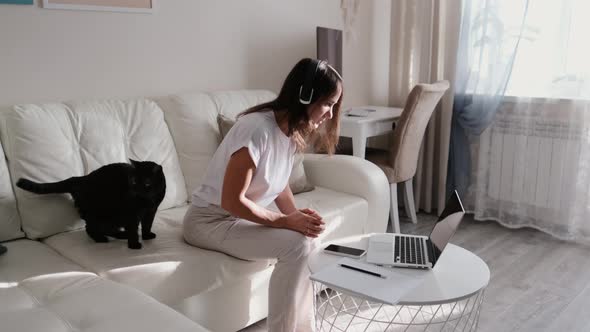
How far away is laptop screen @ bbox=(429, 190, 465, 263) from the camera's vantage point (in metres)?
1.57

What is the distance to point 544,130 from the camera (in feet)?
10.1

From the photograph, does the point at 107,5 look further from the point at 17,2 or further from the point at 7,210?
the point at 7,210

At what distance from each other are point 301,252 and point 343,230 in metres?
0.61

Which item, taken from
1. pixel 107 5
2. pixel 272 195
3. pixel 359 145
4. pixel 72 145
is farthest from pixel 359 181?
pixel 107 5

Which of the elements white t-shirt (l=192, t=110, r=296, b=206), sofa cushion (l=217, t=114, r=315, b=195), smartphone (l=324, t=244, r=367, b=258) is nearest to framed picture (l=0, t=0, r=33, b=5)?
sofa cushion (l=217, t=114, r=315, b=195)

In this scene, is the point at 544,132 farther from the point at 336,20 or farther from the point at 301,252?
the point at 301,252

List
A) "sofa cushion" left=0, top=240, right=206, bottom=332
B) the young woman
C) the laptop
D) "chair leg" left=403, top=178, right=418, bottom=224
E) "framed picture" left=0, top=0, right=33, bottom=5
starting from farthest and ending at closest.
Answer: "chair leg" left=403, top=178, right=418, bottom=224 < "framed picture" left=0, top=0, right=33, bottom=5 < the young woman < the laptop < "sofa cushion" left=0, top=240, right=206, bottom=332

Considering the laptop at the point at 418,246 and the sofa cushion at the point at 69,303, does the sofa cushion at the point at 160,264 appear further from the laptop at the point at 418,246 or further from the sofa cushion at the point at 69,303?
the laptop at the point at 418,246

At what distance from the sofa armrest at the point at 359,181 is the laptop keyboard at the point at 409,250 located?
706 mm

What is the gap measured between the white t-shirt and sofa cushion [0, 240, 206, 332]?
19.0 inches

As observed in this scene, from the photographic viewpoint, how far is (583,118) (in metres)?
2.91

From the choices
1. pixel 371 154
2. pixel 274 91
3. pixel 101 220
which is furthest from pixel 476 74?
pixel 101 220

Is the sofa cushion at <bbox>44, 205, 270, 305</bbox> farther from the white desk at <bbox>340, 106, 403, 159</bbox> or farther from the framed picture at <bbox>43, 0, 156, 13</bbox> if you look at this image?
the white desk at <bbox>340, 106, 403, 159</bbox>

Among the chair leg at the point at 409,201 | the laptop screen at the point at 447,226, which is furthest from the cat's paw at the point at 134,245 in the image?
the chair leg at the point at 409,201
